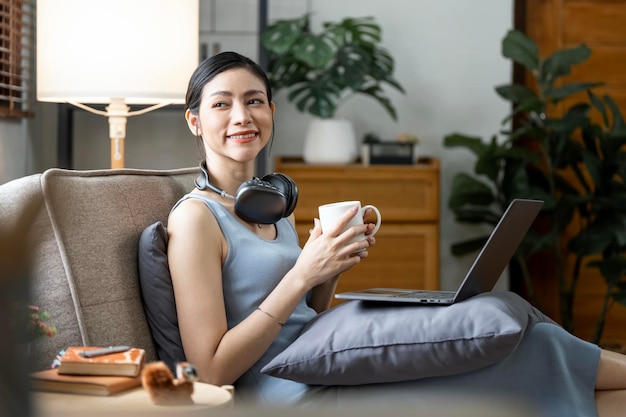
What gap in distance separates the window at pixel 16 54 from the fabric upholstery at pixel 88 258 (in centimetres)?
151

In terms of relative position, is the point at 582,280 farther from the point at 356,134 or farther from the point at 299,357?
the point at 299,357

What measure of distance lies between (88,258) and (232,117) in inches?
15.6

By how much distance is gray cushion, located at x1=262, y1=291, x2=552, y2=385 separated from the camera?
4.28ft

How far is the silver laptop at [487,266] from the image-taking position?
1.40 m

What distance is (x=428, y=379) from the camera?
1.40 metres

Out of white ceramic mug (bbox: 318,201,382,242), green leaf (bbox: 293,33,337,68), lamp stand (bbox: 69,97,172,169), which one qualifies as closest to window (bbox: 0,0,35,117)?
lamp stand (bbox: 69,97,172,169)

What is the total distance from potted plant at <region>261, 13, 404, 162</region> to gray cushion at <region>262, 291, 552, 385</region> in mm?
2598

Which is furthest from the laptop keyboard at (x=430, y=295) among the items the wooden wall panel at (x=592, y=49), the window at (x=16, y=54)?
the wooden wall panel at (x=592, y=49)

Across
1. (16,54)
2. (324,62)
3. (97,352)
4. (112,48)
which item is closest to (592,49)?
(324,62)

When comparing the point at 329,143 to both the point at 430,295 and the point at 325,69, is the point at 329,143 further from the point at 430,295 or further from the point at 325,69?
the point at 430,295

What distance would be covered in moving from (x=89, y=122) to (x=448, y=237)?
1.88 m

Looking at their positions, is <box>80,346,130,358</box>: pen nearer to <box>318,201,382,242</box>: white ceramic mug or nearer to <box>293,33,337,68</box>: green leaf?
<box>318,201,382,242</box>: white ceramic mug

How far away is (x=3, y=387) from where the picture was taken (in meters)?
0.23

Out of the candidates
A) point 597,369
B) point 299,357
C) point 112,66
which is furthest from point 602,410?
point 112,66
